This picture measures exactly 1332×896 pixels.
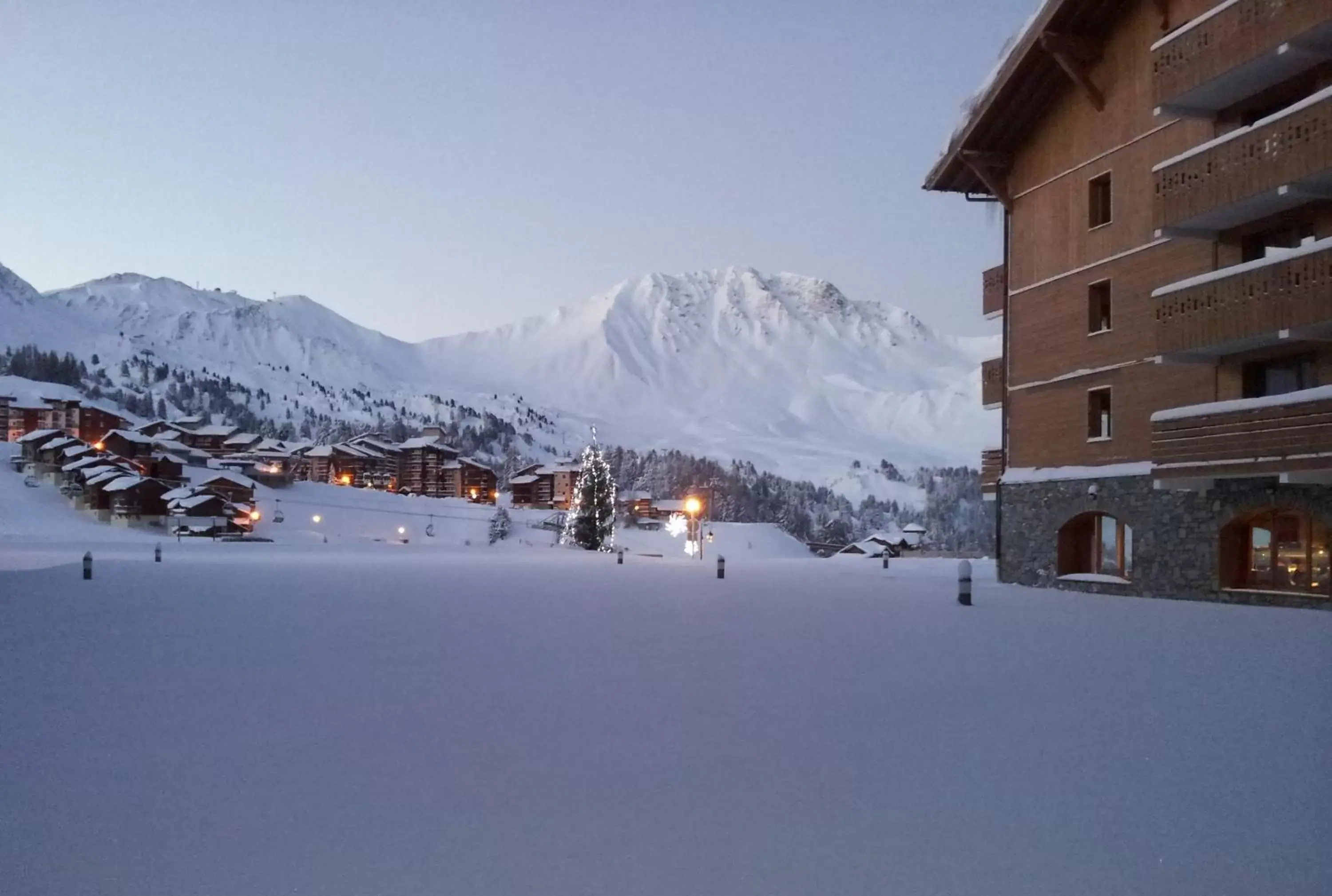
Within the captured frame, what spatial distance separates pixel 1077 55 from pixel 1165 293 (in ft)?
24.6

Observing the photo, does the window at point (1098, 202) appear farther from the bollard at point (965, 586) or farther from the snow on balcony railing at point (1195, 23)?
the bollard at point (965, 586)

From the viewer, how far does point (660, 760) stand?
702 centimetres

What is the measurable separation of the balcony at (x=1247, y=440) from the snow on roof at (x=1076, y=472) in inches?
48.2

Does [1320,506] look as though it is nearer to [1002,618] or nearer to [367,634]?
[1002,618]

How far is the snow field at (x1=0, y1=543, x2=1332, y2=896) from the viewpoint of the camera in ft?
16.4

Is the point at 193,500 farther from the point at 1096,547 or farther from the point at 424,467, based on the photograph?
the point at 1096,547

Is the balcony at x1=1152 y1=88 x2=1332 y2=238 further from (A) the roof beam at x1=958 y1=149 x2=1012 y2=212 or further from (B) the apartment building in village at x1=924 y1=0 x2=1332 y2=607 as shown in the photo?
(A) the roof beam at x1=958 y1=149 x2=1012 y2=212

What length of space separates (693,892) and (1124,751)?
13.3 feet

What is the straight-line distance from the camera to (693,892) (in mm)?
4707

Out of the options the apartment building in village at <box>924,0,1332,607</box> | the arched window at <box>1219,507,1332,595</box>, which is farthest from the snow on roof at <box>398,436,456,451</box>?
the arched window at <box>1219,507,1332,595</box>

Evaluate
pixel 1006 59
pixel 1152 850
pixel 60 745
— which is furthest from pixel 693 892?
pixel 1006 59

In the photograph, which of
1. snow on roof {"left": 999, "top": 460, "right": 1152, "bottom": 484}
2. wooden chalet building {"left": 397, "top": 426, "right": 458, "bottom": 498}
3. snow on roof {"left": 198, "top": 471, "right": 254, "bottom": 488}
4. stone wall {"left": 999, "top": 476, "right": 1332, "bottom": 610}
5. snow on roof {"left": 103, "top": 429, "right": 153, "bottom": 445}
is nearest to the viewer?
stone wall {"left": 999, "top": 476, "right": 1332, "bottom": 610}

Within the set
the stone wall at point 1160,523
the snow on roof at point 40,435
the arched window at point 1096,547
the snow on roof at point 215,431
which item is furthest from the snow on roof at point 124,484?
the arched window at point 1096,547

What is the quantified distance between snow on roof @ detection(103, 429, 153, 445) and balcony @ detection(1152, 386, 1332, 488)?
318ft
